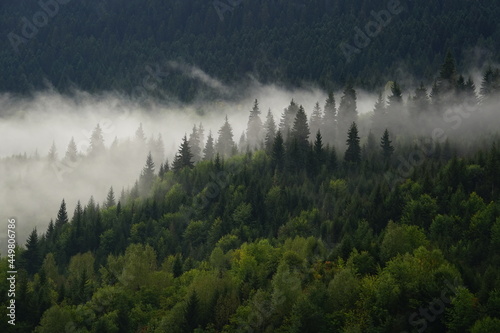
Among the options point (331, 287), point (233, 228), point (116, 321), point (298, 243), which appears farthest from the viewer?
point (233, 228)

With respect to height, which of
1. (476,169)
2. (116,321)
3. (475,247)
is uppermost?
(476,169)

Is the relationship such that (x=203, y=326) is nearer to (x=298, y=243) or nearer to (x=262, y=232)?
→ (x=298, y=243)

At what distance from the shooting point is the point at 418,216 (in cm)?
16475

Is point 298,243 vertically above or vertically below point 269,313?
above

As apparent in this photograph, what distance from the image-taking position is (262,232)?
191 m

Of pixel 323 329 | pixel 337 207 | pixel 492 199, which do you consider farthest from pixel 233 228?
pixel 323 329

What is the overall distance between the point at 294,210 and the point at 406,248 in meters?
61.0

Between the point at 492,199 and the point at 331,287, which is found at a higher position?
the point at 492,199

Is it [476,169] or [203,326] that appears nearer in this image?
[203,326]

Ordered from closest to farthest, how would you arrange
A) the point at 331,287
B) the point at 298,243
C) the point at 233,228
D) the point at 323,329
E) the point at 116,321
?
1. the point at 323,329
2. the point at 331,287
3. the point at 116,321
4. the point at 298,243
5. the point at 233,228

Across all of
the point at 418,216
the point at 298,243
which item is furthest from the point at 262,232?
the point at 418,216

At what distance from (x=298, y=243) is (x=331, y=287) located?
124 ft

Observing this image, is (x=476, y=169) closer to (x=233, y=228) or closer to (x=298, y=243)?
(x=298, y=243)

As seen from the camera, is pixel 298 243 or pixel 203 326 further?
pixel 298 243
